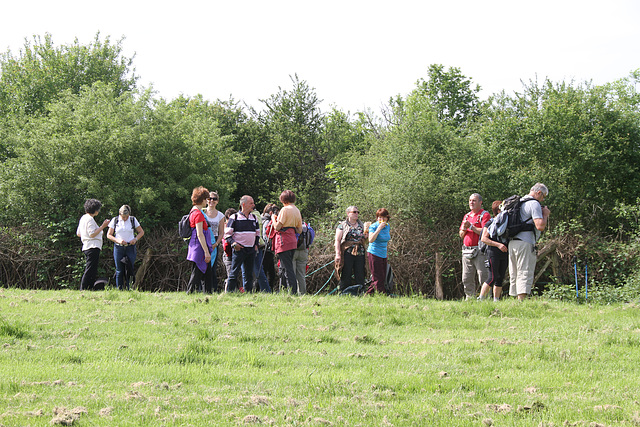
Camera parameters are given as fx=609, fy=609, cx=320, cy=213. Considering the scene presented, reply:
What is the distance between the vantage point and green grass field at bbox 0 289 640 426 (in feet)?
13.5

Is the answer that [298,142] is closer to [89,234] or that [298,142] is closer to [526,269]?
[89,234]

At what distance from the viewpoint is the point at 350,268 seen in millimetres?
11484

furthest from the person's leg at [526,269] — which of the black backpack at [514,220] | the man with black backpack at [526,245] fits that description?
the black backpack at [514,220]

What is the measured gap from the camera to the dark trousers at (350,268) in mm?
11445

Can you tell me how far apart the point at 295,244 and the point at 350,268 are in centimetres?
131

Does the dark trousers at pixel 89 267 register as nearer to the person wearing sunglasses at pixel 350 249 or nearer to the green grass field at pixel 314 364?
the green grass field at pixel 314 364

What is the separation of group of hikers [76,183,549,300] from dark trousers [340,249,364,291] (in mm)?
19

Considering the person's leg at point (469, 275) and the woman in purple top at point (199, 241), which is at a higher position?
the woman in purple top at point (199, 241)

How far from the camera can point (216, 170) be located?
2105 cm

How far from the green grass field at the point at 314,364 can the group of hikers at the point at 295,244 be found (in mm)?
1185

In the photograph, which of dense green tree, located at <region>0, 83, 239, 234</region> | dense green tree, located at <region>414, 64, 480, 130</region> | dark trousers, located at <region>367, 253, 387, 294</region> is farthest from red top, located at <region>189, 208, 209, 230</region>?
dense green tree, located at <region>414, 64, 480, 130</region>

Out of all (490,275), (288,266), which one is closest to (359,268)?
(288,266)

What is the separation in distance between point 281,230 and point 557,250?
823 centimetres

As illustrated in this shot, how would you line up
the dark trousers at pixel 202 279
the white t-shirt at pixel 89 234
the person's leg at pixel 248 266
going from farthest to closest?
the white t-shirt at pixel 89 234 → the person's leg at pixel 248 266 → the dark trousers at pixel 202 279
